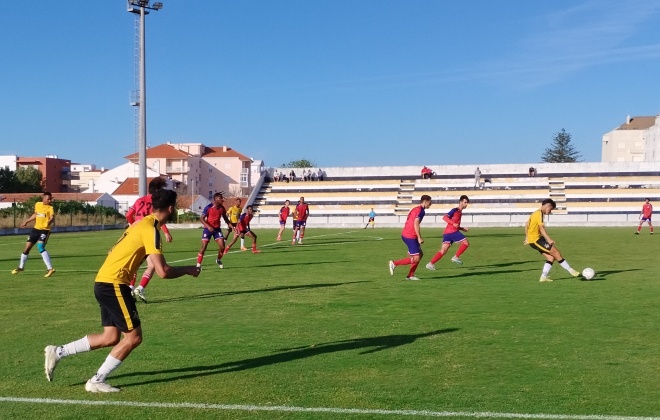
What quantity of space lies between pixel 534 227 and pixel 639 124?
114 m

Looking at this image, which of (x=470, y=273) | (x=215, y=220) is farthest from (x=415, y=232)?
(x=215, y=220)

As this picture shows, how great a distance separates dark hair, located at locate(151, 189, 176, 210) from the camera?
20.4 feet

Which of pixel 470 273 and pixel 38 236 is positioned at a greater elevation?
pixel 38 236

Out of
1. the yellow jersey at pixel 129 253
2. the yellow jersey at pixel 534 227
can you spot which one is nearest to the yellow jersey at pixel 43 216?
the yellow jersey at pixel 534 227

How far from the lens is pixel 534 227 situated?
15.3 m

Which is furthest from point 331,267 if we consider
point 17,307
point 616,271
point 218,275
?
point 17,307

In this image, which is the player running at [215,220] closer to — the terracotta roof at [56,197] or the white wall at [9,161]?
the terracotta roof at [56,197]

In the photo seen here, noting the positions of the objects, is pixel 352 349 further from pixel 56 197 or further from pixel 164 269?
pixel 56 197

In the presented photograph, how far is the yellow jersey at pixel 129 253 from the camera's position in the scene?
6242 millimetres

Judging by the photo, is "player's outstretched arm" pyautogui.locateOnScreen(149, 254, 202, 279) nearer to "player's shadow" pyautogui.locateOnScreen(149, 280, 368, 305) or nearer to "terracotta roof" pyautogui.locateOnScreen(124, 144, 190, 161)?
"player's shadow" pyautogui.locateOnScreen(149, 280, 368, 305)

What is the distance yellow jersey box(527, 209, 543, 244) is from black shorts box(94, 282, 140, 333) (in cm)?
1092

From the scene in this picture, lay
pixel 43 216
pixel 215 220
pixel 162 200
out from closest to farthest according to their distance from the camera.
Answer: pixel 162 200
pixel 43 216
pixel 215 220

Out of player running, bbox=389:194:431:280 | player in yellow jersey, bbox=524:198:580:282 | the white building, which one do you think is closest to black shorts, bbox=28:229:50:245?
player running, bbox=389:194:431:280

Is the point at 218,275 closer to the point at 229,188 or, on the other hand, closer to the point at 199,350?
the point at 199,350
